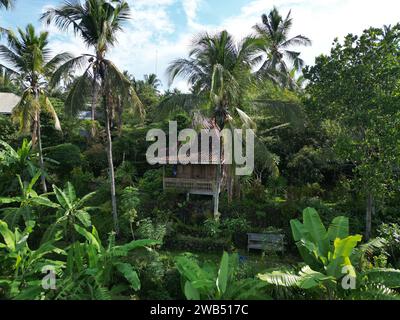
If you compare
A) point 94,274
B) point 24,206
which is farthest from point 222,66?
point 24,206

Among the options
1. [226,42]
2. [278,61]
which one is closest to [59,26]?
[226,42]

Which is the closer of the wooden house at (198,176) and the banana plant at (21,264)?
the banana plant at (21,264)

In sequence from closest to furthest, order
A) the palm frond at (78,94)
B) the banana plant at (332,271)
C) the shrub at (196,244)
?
the banana plant at (332,271), the shrub at (196,244), the palm frond at (78,94)

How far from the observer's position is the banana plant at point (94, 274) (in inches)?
333

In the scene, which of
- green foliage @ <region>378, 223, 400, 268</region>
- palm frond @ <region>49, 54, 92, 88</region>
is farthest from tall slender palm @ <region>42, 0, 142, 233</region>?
green foliage @ <region>378, 223, 400, 268</region>

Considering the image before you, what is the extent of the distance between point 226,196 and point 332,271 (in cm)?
893

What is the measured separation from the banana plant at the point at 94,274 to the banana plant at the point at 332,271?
4108 millimetres

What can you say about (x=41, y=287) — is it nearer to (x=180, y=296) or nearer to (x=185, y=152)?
Result: (x=180, y=296)

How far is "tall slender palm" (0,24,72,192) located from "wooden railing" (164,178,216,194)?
6.82 meters

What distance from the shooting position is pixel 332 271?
762 centimetres

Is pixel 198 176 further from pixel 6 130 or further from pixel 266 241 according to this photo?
pixel 6 130

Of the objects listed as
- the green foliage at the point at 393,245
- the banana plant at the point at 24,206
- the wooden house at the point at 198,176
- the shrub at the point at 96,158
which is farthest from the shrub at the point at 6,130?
the green foliage at the point at 393,245

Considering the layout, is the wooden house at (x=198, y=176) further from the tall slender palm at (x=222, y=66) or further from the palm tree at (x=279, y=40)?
the palm tree at (x=279, y=40)

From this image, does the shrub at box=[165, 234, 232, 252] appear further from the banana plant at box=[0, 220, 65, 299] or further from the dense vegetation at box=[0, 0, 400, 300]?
the banana plant at box=[0, 220, 65, 299]
